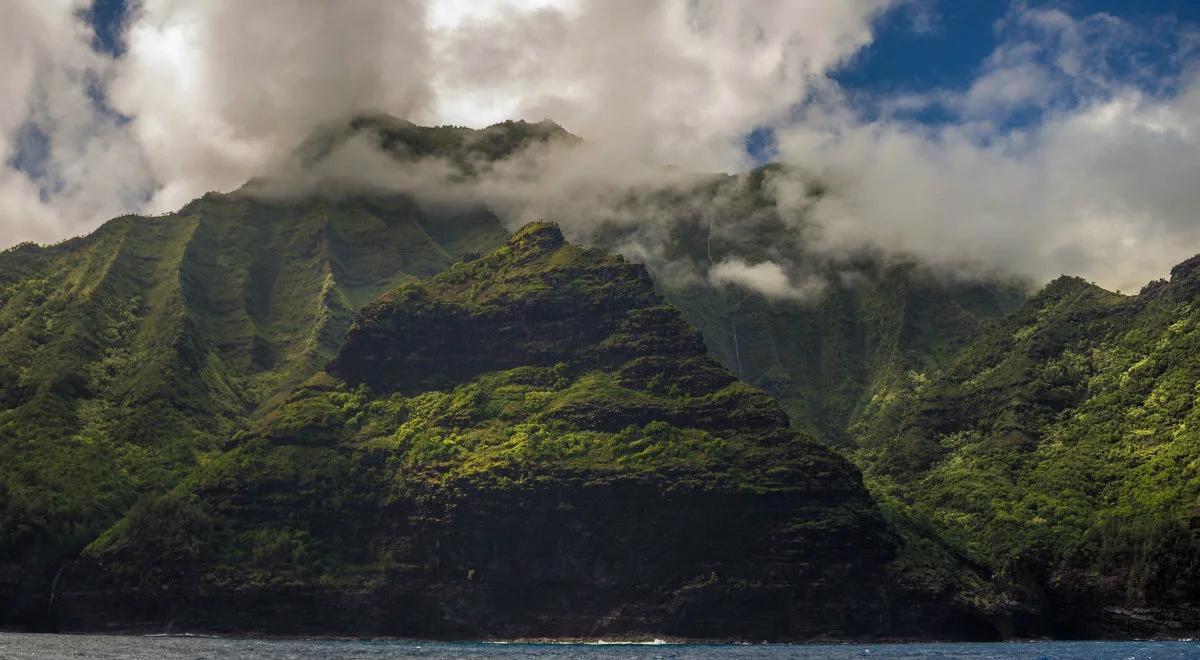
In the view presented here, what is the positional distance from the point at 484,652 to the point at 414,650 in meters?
10.5

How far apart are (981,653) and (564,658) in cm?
6248

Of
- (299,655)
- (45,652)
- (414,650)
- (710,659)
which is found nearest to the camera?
(45,652)

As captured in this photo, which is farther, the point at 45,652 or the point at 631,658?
the point at 631,658

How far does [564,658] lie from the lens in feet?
589

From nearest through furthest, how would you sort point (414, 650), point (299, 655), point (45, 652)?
point (45, 652), point (299, 655), point (414, 650)

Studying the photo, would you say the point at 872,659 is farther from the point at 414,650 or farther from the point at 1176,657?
the point at 414,650

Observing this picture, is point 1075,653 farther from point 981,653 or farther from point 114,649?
point 114,649

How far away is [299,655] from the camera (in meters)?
174

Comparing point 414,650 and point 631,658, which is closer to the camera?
point 631,658

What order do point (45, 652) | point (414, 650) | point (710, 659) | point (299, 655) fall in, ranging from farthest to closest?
point (414, 650) → point (710, 659) → point (299, 655) → point (45, 652)

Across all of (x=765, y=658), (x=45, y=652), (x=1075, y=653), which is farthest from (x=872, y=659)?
(x=45, y=652)

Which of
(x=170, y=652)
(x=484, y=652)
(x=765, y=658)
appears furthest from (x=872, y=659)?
(x=170, y=652)

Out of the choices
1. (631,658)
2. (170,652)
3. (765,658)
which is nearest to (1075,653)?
(765,658)

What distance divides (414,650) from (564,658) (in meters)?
29.6
